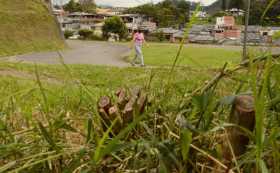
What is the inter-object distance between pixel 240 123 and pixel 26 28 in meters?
18.2

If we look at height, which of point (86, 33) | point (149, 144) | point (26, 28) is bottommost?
point (86, 33)

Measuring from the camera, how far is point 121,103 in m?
0.73

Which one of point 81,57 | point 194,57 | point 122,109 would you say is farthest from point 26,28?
point 122,109

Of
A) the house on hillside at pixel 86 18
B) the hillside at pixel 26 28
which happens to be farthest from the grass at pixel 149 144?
the hillside at pixel 26 28

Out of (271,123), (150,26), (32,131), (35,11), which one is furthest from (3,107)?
(35,11)

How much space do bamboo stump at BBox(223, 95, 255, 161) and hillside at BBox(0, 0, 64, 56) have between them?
14716 millimetres

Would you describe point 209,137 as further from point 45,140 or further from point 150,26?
point 150,26

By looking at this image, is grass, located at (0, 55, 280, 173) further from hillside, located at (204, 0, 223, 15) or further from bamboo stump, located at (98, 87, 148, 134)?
hillside, located at (204, 0, 223, 15)

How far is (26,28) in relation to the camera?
17.7 m

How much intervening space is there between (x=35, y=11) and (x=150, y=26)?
61.2ft

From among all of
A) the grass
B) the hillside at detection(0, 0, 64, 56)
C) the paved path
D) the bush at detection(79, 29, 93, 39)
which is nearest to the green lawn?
the grass

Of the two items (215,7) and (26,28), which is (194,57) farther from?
(26,28)

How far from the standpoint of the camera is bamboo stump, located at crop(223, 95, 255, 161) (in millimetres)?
509

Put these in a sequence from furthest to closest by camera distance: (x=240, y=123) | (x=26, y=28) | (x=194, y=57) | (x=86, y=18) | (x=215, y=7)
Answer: (x=26, y=28), (x=86, y=18), (x=194, y=57), (x=215, y=7), (x=240, y=123)
